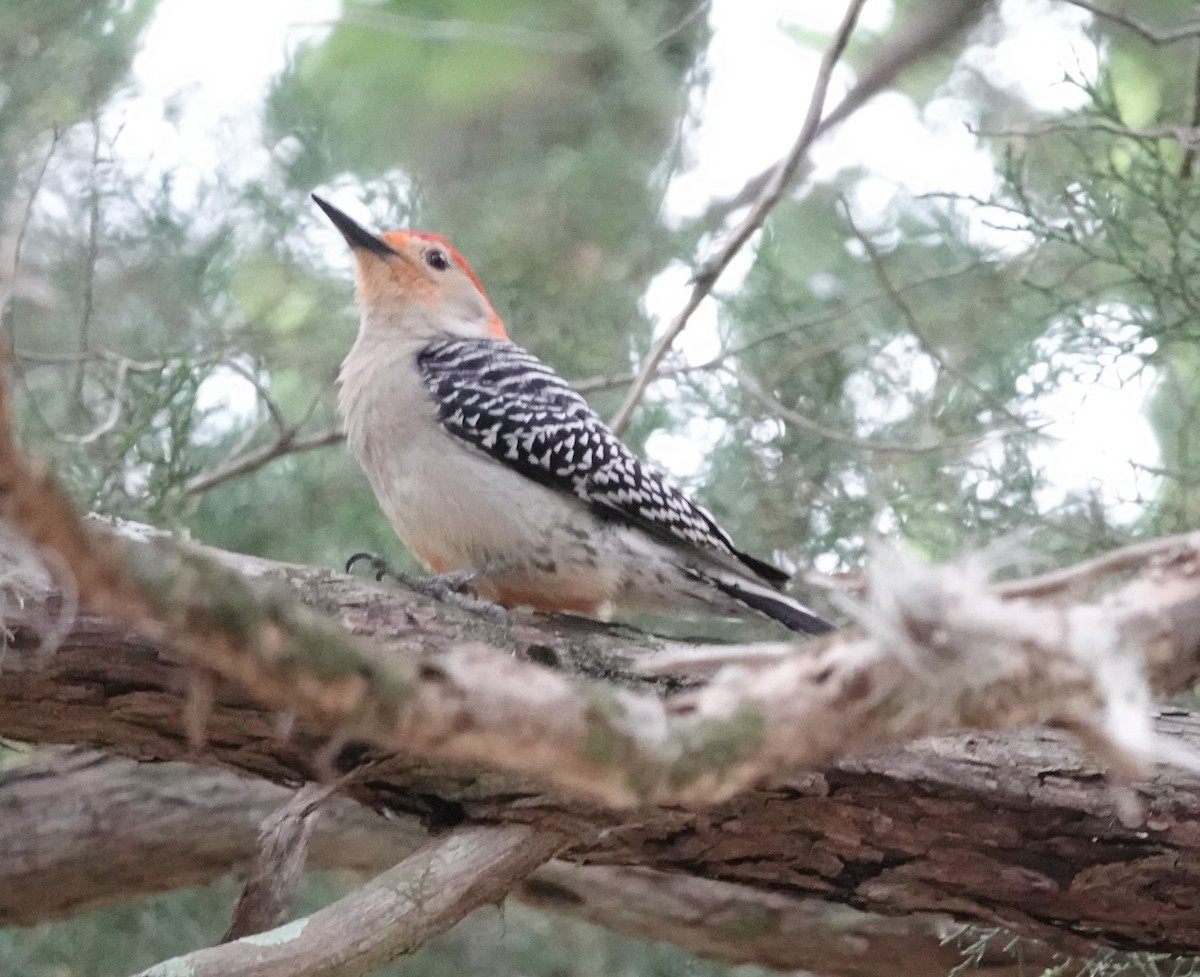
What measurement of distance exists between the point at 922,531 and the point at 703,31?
69.9 inches

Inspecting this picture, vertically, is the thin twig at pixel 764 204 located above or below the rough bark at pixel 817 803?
above

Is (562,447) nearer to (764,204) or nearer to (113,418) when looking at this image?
(764,204)

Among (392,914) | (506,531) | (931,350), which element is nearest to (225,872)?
(506,531)

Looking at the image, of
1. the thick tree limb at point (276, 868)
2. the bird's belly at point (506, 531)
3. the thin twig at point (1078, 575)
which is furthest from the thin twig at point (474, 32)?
the thin twig at point (1078, 575)

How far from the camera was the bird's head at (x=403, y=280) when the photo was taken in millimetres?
3139

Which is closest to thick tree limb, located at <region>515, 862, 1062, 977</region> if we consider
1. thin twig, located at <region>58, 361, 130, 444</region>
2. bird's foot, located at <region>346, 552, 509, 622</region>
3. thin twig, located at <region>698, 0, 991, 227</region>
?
bird's foot, located at <region>346, 552, 509, 622</region>

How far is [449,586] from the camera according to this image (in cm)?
253

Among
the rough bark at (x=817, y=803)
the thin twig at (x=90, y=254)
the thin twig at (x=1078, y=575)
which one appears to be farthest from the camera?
the thin twig at (x=90, y=254)

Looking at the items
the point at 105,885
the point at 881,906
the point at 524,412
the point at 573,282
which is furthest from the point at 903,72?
the point at 105,885

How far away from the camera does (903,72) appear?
4.10 metres

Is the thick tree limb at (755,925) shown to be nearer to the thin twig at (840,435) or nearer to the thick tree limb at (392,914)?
the thick tree limb at (392,914)

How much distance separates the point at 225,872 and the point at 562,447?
109 cm

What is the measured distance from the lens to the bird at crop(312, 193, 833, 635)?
2.59 meters

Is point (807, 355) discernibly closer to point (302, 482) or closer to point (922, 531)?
point (922, 531)
